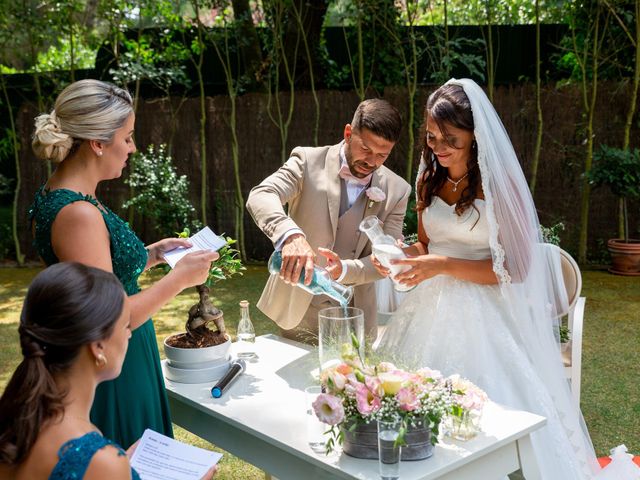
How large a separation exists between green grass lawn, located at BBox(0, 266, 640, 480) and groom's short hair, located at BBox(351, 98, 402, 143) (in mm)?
1842

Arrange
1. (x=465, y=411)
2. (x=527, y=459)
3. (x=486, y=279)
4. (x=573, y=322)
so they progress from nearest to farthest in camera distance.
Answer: (x=465, y=411) → (x=527, y=459) → (x=486, y=279) → (x=573, y=322)

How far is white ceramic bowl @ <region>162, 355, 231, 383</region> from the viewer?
2.64 metres

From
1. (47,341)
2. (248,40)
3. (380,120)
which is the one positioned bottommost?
(47,341)

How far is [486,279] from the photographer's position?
3.01 m

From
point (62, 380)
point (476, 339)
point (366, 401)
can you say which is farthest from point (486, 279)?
point (62, 380)

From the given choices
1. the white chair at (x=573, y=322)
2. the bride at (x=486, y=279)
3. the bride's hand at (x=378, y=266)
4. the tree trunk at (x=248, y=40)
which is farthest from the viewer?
the tree trunk at (x=248, y=40)

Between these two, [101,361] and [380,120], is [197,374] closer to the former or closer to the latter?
[101,361]

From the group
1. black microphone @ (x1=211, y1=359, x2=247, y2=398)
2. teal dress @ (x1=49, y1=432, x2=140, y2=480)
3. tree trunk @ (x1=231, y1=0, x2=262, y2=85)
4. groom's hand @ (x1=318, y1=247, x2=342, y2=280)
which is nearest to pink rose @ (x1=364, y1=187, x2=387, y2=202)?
groom's hand @ (x1=318, y1=247, x2=342, y2=280)

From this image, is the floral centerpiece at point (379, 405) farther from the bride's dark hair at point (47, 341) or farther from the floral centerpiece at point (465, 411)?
the bride's dark hair at point (47, 341)

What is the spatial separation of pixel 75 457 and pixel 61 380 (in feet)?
0.59

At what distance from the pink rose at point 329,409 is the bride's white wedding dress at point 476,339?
778 mm

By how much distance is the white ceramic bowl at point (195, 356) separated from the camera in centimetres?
262

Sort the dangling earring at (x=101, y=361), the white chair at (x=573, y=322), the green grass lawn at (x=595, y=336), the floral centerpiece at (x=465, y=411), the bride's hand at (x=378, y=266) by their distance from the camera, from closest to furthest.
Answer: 1. the dangling earring at (x=101, y=361)
2. the floral centerpiece at (x=465, y=411)
3. the bride's hand at (x=378, y=266)
4. the white chair at (x=573, y=322)
5. the green grass lawn at (x=595, y=336)

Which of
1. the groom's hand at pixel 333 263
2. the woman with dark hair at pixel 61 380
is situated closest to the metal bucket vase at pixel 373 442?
the woman with dark hair at pixel 61 380
